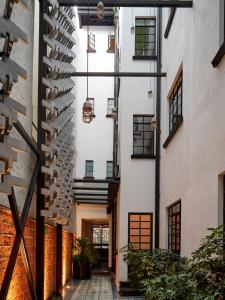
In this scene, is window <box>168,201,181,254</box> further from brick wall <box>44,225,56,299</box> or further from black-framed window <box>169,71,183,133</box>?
brick wall <box>44,225,56,299</box>

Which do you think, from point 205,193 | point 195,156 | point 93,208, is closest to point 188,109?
point 195,156

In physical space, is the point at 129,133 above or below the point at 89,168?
above

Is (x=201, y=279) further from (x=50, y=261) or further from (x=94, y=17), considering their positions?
(x=94, y=17)

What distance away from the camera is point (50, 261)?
46.2 ft

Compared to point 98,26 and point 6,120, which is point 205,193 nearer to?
point 6,120

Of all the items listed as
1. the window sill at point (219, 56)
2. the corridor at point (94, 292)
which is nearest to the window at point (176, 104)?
the window sill at point (219, 56)

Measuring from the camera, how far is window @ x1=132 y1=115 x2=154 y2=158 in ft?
51.9

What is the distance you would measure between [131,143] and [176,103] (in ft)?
13.3

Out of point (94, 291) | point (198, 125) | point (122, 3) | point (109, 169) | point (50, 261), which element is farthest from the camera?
point (109, 169)

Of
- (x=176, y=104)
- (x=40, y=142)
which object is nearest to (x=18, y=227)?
(x=40, y=142)

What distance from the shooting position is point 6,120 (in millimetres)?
5344

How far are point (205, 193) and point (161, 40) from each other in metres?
8.08

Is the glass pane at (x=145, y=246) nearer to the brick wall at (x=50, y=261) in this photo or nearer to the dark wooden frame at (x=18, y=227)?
the brick wall at (x=50, y=261)

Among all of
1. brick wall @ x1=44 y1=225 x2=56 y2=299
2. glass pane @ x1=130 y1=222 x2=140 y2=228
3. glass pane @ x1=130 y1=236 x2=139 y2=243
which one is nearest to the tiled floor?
brick wall @ x1=44 y1=225 x2=56 y2=299
